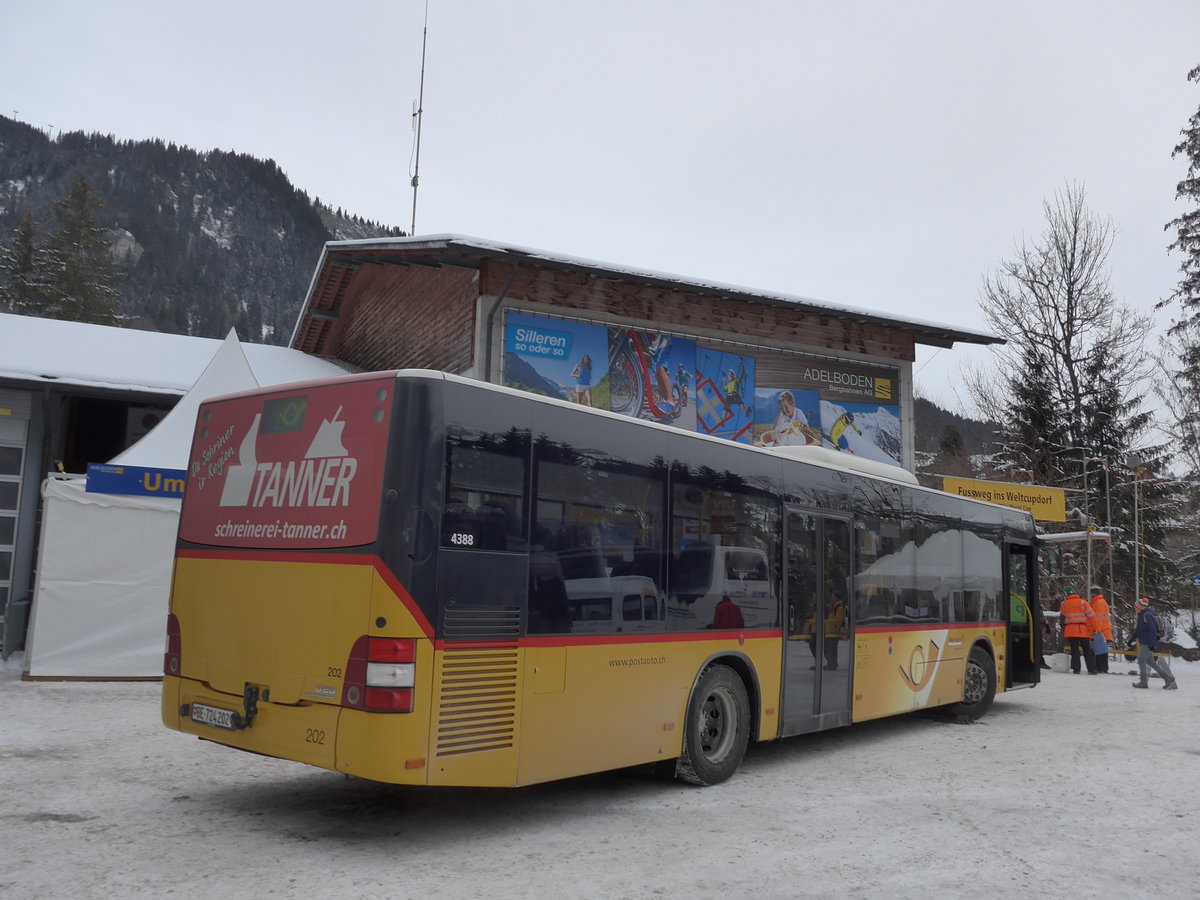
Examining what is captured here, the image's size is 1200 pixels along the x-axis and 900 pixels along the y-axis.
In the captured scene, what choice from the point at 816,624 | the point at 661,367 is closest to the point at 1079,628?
the point at 661,367

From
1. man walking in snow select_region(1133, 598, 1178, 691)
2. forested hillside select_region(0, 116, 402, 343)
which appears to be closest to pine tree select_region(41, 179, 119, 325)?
forested hillside select_region(0, 116, 402, 343)

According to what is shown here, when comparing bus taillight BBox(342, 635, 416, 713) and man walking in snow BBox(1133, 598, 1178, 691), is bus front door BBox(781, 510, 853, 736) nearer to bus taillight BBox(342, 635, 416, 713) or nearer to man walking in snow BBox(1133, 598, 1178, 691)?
bus taillight BBox(342, 635, 416, 713)

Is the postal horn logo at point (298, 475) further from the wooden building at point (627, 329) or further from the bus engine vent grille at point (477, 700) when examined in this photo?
the wooden building at point (627, 329)

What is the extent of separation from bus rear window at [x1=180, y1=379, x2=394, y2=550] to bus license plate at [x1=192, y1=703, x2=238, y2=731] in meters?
1.10

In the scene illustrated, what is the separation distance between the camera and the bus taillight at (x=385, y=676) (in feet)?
18.4

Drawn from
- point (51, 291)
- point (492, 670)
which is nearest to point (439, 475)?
point (492, 670)

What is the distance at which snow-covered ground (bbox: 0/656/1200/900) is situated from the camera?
17.5ft

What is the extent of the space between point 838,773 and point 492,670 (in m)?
4.20

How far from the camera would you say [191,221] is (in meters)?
124

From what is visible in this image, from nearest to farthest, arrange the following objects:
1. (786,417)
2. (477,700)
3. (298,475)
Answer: (477,700)
(298,475)
(786,417)

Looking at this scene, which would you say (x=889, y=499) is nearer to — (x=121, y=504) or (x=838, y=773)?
(x=838, y=773)

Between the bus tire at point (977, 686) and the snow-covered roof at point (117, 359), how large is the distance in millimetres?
11564

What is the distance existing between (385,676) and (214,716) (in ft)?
5.44

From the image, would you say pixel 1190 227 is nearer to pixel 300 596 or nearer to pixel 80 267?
pixel 300 596
